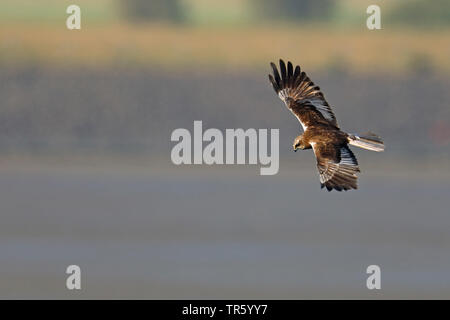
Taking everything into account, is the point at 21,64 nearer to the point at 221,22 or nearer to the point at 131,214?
the point at 221,22

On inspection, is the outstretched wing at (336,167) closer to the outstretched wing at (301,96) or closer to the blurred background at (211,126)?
the outstretched wing at (301,96)

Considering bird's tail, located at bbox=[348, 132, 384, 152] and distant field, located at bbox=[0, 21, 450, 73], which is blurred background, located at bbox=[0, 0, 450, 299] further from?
bird's tail, located at bbox=[348, 132, 384, 152]

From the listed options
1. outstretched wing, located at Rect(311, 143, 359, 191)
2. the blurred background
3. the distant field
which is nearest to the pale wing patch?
outstretched wing, located at Rect(311, 143, 359, 191)

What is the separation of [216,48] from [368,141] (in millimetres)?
21385

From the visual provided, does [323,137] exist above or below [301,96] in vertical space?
below

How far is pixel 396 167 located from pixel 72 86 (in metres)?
8.31

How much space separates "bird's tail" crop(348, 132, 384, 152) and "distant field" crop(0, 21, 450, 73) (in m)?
20.0

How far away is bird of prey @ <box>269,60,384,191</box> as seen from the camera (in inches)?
596

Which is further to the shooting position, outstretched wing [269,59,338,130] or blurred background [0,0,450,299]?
blurred background [0,0,450,299]

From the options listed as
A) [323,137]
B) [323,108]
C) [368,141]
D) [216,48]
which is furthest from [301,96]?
[216,48]

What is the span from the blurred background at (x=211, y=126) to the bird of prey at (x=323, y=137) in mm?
4504

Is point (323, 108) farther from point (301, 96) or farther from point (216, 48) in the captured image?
point (216, 48)

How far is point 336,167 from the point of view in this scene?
15.2 m
